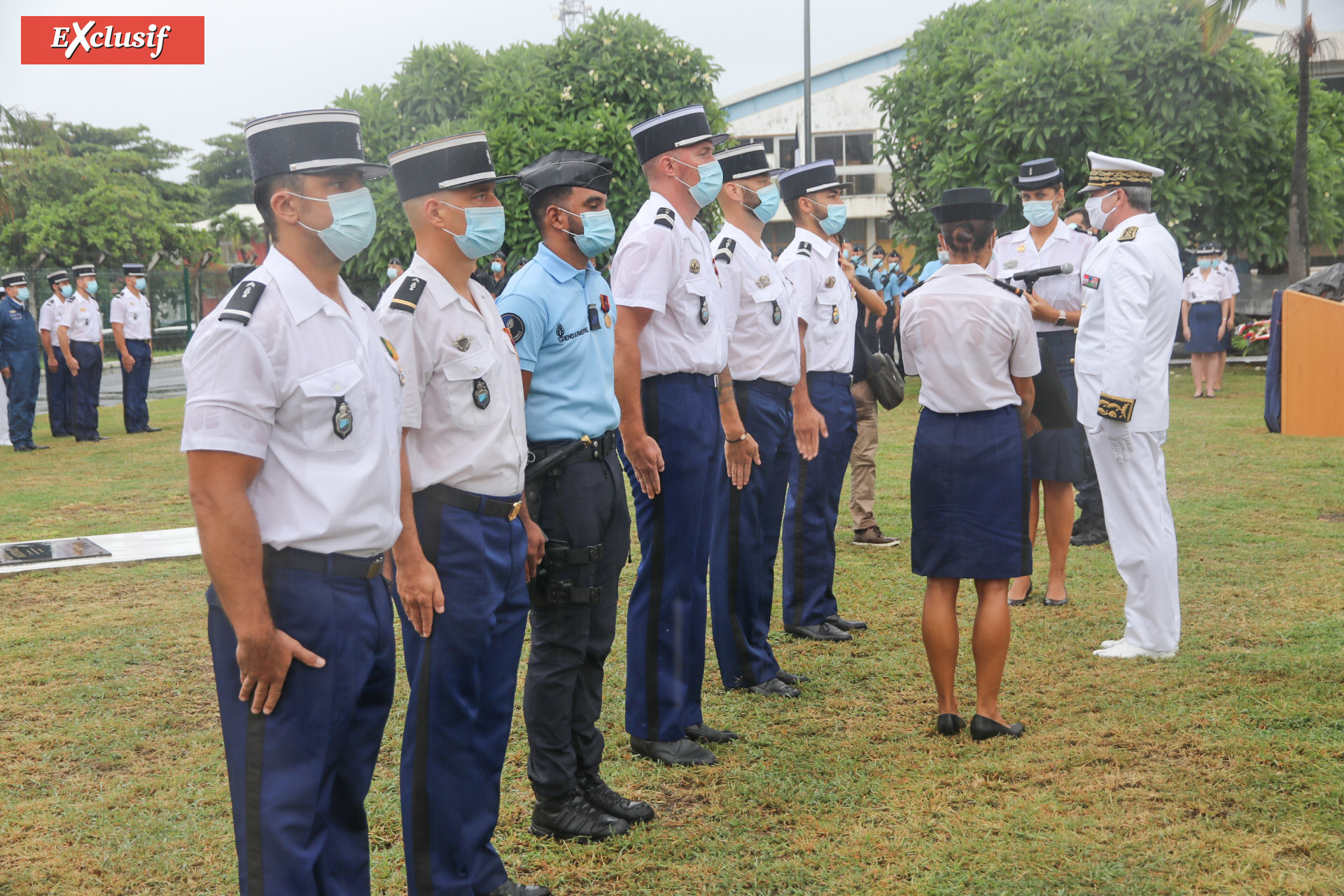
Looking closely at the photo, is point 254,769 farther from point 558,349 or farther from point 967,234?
point 967,234

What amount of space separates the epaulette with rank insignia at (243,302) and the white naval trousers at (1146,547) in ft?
14.1

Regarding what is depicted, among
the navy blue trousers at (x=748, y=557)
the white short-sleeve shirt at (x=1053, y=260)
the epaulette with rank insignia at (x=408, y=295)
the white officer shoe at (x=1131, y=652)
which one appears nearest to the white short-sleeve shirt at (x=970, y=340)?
the navy blue trousers at (x=748, y=557)

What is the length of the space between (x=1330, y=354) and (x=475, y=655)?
17.4 feet

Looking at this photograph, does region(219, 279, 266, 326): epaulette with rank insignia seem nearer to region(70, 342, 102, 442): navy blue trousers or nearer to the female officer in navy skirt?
the female officer in navy skirt

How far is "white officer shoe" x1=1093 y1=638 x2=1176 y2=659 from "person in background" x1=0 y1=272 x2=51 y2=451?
43.2 feet

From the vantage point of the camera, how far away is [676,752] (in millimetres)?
4332

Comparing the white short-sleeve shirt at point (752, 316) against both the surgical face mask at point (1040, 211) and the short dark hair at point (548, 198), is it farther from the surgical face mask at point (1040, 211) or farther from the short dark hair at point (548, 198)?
the surgical face mask at point (1040, 211)

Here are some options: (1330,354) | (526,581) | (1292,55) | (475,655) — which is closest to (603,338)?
(526,581)

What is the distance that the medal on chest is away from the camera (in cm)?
243

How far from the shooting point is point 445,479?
302 cm

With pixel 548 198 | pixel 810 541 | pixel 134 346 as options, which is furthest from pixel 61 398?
pixel 548 198

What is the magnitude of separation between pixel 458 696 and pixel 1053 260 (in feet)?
17.5

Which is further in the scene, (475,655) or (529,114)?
(529,114)

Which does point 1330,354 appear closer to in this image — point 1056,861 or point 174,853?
point 1056,861
